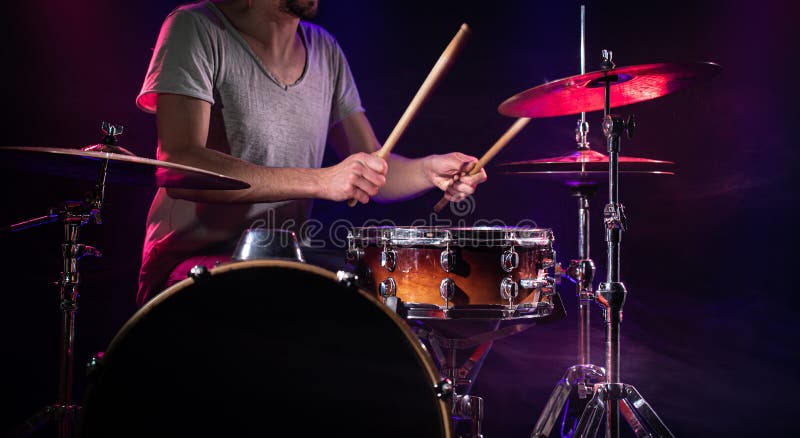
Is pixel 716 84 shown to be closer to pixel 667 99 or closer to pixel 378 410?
pixel 667 99

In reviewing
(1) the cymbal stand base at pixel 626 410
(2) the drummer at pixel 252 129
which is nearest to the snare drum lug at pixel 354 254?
(2) the drummer at pixel 252 129

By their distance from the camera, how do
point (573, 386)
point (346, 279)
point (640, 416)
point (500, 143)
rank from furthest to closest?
point (573, 386), point (500, 143), point (640, 416), point (346, 279)

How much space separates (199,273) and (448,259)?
837mm

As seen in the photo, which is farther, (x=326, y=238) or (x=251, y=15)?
(x=326, y=238)

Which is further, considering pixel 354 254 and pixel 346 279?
pixel 354 254

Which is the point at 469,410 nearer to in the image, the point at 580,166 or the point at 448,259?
the point at 448,259

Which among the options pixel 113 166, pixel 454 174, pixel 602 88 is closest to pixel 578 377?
pixel 454 174

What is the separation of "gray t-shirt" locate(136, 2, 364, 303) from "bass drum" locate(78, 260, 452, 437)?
2.51 ft

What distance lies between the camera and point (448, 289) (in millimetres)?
1752

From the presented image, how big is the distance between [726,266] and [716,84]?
0.78m

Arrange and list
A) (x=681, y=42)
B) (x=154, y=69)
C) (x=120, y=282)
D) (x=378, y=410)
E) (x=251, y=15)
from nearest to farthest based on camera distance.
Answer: (x=378, y=410), (x=154, y=69), (x=251, y=15), (x=120, y=282), (x=681, y=42)

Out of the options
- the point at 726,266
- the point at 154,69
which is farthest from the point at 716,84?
the point at 154,69

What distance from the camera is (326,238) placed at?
276cm

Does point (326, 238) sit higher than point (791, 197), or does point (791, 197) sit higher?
point (791, 197)
